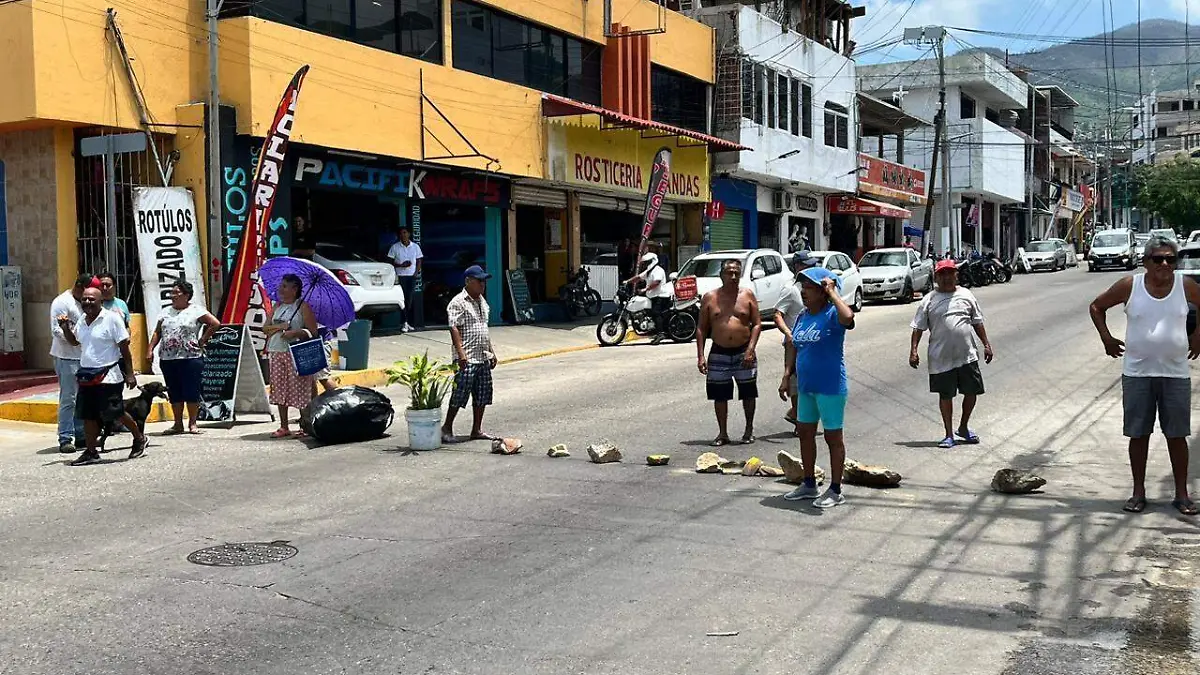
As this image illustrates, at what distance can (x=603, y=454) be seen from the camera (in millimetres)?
9414

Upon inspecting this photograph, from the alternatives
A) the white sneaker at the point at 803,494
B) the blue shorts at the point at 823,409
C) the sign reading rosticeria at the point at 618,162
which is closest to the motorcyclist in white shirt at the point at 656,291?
the sign reading rosticeria at the point at 618,162

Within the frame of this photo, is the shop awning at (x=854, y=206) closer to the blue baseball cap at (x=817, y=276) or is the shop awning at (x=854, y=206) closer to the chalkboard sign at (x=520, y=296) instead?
the chalkboard sign at (x=520, y=296)

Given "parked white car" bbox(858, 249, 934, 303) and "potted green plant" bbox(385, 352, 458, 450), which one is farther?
"parked white car" bbox(858, 249, 934, 303)

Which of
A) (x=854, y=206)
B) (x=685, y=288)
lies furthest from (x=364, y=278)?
(x=854, y=206)

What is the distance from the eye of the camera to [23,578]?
625 cm

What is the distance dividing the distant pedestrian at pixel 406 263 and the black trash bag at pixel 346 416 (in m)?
9.42

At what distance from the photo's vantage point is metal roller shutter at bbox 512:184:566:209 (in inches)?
971

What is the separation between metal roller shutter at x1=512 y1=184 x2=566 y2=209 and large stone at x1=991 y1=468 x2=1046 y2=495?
17.3 meters

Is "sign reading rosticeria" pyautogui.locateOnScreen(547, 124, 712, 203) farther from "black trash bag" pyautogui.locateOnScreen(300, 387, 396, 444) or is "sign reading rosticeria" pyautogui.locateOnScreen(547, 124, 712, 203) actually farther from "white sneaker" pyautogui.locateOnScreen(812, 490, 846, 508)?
"white sneaker" pyautogui.locateOnScreen(812, 490, 846, 508)

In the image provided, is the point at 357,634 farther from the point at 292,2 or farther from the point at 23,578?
the point at 292,2

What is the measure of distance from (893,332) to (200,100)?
12.9 m

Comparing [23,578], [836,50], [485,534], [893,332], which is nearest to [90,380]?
[23,578]

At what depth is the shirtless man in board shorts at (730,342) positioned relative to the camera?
33.4 ft

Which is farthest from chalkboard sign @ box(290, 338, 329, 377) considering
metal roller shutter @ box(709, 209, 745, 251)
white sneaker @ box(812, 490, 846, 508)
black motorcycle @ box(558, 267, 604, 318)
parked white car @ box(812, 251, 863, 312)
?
metal roller shutter @ box(709, 209, 745, 251)
